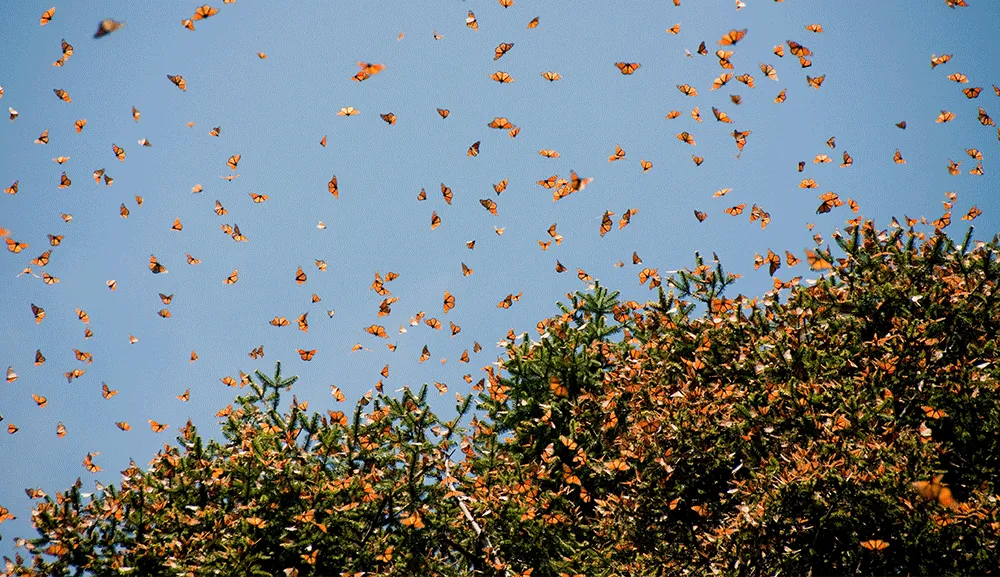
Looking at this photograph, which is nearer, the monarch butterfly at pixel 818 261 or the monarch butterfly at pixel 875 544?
the monarch butterfly at pixel 875 544

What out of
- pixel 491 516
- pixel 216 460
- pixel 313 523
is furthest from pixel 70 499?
pixel 491 516

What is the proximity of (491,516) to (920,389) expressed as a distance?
523 cm

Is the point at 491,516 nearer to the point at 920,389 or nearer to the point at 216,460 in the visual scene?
the point at 216,460

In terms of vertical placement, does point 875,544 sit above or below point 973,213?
below

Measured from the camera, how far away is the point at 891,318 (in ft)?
28.5

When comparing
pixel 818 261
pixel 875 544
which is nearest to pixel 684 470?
pixel 875 544

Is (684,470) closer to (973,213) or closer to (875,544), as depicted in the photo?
(875,544)

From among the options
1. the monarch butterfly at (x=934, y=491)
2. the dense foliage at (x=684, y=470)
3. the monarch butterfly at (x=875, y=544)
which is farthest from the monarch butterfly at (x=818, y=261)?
the monarch butterfly at (x=875, y=544)

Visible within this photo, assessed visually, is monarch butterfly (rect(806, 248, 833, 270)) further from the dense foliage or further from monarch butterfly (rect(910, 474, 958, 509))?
monarch butterfly (rect(910, 474, 958, 509))

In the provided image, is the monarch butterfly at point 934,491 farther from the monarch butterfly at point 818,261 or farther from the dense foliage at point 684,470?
the monarch butterfly at point 818,261

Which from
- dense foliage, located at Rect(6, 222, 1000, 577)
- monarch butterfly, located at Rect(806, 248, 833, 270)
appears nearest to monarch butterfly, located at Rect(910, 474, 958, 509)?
dense foliage, located at Rect(6, 222, 1000, 577)

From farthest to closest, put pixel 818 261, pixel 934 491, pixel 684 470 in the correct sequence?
1. pixel 818 261
2. pixel 684 470
3. pixel 934 491

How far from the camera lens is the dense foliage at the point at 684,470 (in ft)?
22.9

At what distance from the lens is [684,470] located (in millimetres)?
8438
